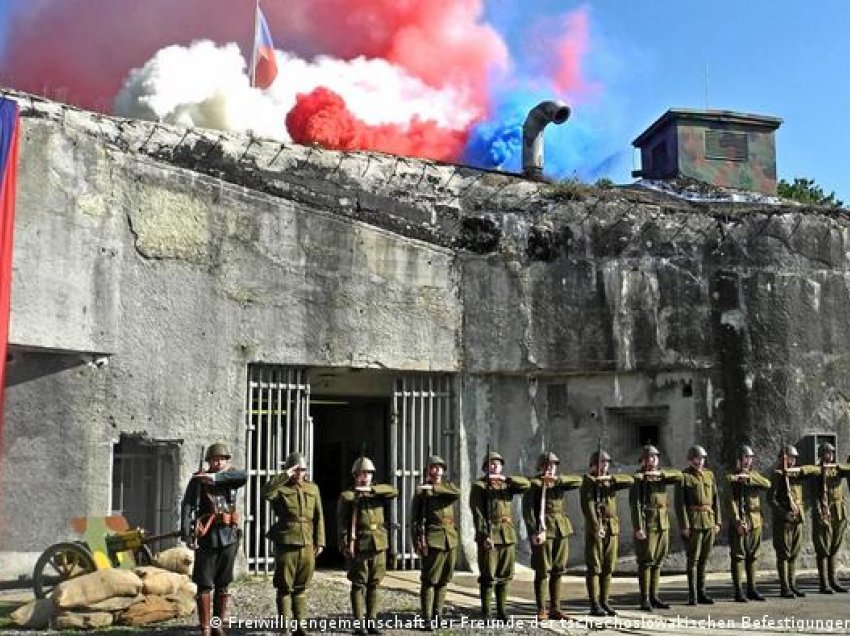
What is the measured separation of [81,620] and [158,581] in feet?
2.54

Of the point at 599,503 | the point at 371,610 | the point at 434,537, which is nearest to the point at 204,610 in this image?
the point at 371,610

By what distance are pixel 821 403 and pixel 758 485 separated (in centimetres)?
304

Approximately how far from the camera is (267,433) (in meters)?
11.0

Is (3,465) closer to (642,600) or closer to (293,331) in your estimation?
(293,331)

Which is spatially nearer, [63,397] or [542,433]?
[63,397]

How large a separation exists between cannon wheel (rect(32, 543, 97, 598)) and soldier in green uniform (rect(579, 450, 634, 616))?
4620 mm

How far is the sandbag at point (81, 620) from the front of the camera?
773cm

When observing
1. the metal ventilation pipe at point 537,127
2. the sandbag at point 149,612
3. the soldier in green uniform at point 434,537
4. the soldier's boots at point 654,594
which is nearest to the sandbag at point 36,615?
the sandbag at point 149,612

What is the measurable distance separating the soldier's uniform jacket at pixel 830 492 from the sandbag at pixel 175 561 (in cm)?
677

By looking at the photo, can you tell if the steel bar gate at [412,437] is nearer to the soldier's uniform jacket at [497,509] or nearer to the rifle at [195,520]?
the soldier's uniform jacket at [497,509]

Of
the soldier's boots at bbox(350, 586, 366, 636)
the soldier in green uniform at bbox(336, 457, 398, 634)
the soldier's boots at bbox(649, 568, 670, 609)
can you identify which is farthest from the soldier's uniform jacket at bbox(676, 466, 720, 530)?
the soldier's boots at bbox(350, 586, 366, 636)

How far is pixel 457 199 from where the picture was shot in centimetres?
1292

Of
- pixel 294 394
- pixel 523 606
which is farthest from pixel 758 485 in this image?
pixel 294 394

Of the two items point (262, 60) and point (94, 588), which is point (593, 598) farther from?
point (262, 60)
